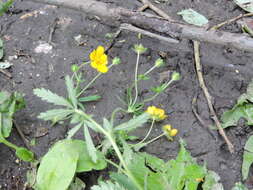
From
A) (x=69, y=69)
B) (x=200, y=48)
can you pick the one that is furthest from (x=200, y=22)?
(x=69, y=69)

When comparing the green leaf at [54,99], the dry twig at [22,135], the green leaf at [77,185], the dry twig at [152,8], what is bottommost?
the green leaf at [77,185]

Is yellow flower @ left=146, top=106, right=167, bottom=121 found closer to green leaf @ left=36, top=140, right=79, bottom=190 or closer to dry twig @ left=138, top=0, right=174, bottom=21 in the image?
green leaf @ left=36, top=140, right=79, bottom=190

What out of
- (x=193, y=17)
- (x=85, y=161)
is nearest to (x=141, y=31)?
(x=193, y=17)

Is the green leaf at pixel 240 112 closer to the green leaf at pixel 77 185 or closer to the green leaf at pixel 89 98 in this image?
the green leaf at pixel 89 98

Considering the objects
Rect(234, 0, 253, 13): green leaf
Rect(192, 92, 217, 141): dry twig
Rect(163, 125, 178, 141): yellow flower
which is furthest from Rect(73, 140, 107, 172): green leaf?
Rect(234, 0, 253, 13): green leaf

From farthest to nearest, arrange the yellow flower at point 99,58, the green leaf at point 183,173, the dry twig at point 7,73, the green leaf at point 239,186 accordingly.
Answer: the dry twig at point 7,73 → the yellow flower at point 99,58 → the green leaf at point 239,186 → the green leaf at point 183,173

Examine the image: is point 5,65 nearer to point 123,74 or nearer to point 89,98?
point 89,98

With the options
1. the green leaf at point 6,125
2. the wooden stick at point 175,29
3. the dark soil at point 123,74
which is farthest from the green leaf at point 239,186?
the green leaf at point 6,125
